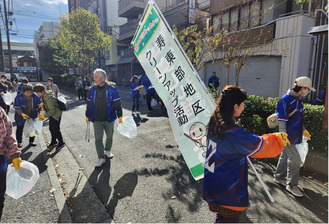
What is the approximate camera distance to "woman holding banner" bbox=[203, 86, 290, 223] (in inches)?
76.2

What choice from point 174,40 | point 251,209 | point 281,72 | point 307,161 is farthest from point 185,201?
point 281,72

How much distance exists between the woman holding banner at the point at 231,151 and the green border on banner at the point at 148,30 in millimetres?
1498

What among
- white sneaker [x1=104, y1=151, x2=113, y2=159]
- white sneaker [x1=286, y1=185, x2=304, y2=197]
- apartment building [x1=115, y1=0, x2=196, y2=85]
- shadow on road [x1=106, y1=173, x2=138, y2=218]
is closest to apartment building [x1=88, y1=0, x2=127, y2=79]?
apartment building [x1=115, y1=0, x2=196, y2=85]

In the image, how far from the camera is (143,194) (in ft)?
12.2

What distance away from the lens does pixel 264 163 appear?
16.1 feet

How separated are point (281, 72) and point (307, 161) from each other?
9.25 metres

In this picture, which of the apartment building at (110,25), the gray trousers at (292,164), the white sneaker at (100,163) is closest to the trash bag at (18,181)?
the white sneaker at (100,163)

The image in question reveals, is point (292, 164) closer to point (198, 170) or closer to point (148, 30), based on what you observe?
point (198, 170)

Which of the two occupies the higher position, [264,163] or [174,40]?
[174,40]

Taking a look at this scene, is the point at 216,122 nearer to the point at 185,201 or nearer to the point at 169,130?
the point at 185,201

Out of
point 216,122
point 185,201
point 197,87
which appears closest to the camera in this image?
point 216,122

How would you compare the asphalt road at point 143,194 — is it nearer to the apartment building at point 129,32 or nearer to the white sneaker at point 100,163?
the white sneaker at point 100,163

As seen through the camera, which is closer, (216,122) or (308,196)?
(216,122)

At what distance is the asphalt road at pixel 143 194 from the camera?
313cm
